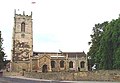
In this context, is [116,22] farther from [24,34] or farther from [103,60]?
[24,34]

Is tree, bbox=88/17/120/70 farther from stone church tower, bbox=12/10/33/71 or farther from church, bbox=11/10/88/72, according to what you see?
stone church tower, bbox=12/10/33/71

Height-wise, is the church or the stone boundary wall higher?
the church

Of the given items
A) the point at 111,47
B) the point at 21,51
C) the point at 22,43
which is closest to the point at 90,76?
the point at 111,47

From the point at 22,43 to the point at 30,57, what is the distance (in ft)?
16.1

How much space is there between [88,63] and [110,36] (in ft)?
121

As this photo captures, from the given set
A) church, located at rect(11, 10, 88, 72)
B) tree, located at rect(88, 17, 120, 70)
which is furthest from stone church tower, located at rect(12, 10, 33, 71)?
tree, located at rect(88, 17, 120, 70)

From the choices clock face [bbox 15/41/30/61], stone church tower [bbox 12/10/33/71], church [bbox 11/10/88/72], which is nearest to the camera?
church [bbox 11/10/88/72]

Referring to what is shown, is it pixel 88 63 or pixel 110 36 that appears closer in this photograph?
pixel 110 36

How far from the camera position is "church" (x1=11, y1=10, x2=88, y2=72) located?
9256 centimetres

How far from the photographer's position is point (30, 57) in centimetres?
9369

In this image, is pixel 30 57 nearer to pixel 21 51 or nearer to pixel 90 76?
pixel 21 51

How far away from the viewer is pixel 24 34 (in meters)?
95.7

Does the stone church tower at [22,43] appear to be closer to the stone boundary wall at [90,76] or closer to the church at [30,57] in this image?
Answer: the church at [30,57]

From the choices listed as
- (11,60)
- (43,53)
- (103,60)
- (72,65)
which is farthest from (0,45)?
(103,60)
